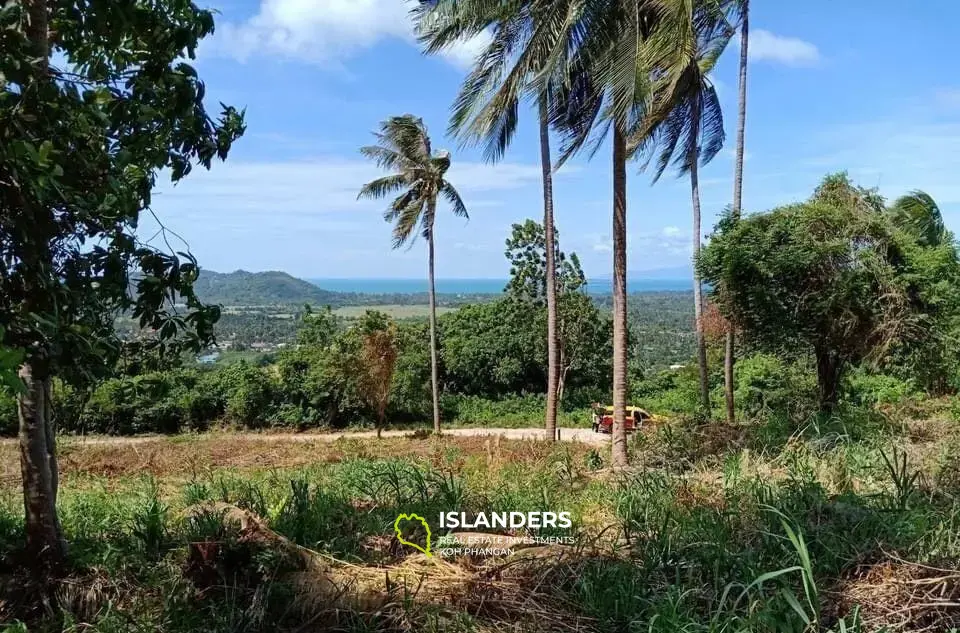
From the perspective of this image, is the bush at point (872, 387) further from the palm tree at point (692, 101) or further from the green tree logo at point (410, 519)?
the green tree logo at point (410, 519)

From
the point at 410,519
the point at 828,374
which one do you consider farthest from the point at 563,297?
the point at 410,519

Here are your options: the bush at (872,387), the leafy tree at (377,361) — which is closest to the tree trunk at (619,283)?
the bush at (872,387)

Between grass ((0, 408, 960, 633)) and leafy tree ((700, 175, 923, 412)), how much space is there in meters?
5.55

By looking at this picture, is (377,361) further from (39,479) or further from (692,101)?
(39,479)

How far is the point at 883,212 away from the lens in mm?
10844

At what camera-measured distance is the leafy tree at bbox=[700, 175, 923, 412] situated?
32.9ft

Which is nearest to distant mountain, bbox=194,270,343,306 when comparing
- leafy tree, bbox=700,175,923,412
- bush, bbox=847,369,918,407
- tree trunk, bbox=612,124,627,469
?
bush, bbox=847,369,918,407

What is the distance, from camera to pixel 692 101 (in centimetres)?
1103

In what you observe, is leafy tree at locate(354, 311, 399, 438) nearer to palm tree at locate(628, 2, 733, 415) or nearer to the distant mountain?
palm tree at locate(628, 2, 733, 415)

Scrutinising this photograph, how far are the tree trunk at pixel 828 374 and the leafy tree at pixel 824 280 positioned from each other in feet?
0.05

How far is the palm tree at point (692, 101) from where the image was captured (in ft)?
25.0

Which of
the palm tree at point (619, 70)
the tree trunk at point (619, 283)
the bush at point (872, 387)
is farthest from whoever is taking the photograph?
the bush at point (872, 387)

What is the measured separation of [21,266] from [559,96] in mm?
8404

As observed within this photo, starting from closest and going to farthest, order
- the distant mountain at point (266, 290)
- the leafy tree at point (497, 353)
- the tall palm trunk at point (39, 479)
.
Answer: the tall palm trunk at point (39, 479)
the leafy tree at point (497, 353)
the distant mountain at point (266, 290)
